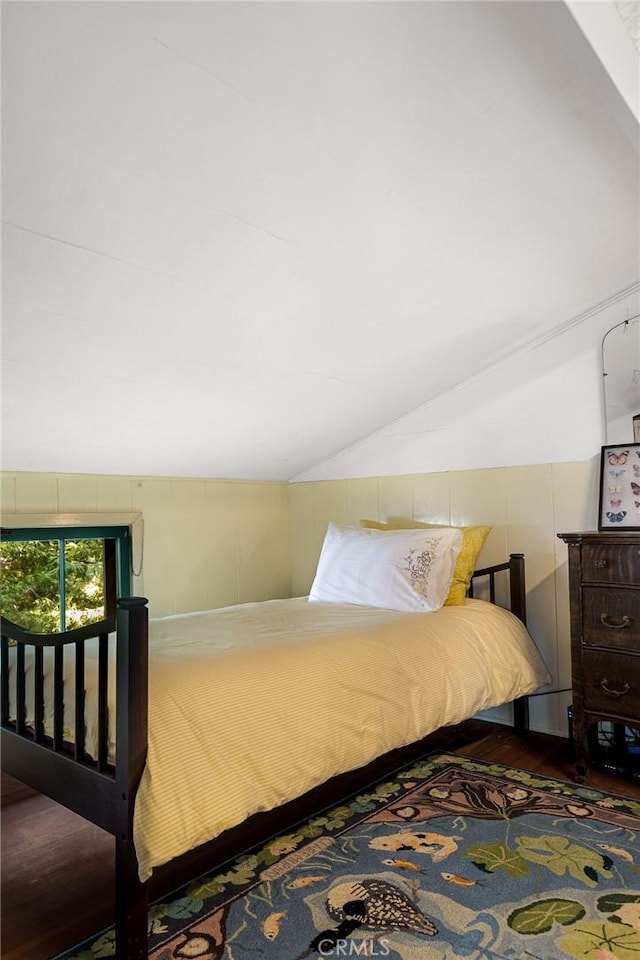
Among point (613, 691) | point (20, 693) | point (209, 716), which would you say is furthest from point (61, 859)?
point (613, 691)

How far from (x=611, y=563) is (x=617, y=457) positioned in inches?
22.6

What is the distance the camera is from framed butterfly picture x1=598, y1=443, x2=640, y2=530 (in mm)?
2727

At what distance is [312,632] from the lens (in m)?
2.37

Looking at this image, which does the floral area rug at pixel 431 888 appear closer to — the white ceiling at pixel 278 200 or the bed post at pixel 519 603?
the bed post at pixel 519 603

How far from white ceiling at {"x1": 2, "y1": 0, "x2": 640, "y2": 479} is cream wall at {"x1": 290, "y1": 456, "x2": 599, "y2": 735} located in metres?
0.70

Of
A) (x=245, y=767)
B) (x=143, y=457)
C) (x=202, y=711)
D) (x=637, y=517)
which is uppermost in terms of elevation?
(x=143, y=457)

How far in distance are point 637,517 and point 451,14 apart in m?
2.06

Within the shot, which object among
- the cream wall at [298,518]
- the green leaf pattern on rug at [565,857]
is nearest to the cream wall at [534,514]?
the cream wall at [298,518]

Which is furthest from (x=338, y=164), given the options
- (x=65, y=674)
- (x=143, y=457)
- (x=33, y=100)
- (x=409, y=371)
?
(x=143, y=457)

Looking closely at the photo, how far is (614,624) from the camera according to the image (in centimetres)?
241

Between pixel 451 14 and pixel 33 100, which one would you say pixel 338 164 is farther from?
pixel 33 100

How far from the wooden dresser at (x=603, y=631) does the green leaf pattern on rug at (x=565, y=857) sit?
52cm

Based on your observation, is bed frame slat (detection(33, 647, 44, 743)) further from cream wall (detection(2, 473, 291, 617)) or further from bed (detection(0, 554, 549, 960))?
cream wall (detection(2, 473, 291, 617))

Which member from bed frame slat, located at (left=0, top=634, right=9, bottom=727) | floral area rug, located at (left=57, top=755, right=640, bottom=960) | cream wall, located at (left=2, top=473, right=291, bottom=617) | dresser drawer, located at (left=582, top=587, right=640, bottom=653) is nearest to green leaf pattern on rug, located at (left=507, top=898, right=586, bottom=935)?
floral area rug, located at (left=57, top=755, right=640, bottom=960)
